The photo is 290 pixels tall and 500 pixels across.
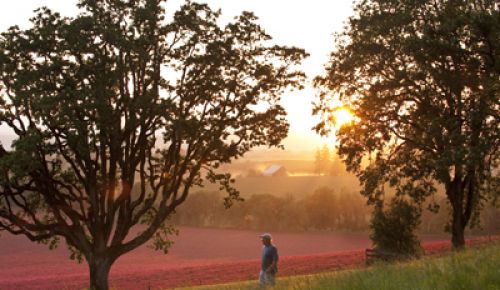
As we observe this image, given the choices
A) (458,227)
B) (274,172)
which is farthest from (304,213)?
(274,172)

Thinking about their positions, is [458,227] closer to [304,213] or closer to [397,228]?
[397,228]

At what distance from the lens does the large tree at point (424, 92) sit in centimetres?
2180

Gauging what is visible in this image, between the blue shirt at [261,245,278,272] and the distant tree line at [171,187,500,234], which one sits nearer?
the blue shirt at [261,245,278,272]

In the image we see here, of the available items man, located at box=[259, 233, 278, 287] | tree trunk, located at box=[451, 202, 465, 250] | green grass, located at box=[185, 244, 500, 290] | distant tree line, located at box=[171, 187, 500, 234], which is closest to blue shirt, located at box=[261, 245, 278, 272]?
man, located at box=[259, 233, 278, 287]

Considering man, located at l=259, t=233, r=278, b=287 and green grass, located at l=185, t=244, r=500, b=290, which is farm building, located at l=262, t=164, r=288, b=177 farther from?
green grass, located at l=185, t=244, r=500, b=290

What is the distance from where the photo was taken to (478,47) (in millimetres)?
21750

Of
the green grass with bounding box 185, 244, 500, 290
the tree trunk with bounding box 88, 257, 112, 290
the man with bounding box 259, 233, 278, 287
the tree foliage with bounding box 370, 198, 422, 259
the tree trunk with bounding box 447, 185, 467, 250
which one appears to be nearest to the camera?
the green grass with bounding box 185, 244, 500, 290

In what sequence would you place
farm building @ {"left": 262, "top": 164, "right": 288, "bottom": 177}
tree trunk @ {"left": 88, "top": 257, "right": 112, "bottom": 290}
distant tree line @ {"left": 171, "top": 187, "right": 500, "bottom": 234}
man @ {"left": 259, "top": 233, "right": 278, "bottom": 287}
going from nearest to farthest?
1. man @ {"left": 259, "top": 233, "right": 278, "bottom": 287}
2. tree trunk @ {"left": 88, "top": 257, "right": 112, "bottom": 290}
3. distant tree line @ {"left": 171, "top": 187, "right": 500, "bottom": 234}
4. farm building @ {"left": 262, "top": 164, "right": 288, "bottom": 177}

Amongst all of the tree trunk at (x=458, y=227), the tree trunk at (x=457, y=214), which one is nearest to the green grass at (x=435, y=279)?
the tree trunk at (x=457, y=214)

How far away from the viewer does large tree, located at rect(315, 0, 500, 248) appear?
21797 millimetres

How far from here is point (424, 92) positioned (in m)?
26.2

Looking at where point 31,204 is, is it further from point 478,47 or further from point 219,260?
point 219,260

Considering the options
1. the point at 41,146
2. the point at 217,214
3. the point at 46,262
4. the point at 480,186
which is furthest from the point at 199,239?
the point at 41,146

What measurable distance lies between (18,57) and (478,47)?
19.1 m
